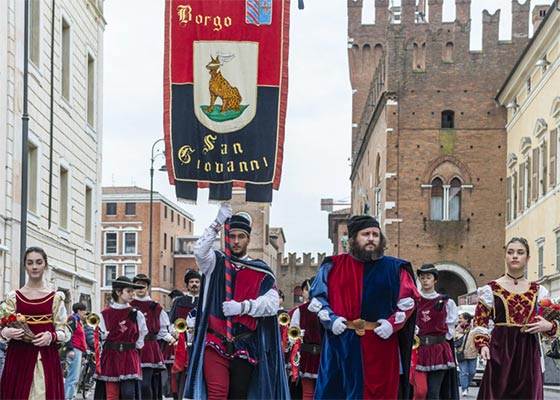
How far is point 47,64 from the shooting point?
2689 centimetres

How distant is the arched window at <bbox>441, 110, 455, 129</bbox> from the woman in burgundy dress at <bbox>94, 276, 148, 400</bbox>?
40314 mm

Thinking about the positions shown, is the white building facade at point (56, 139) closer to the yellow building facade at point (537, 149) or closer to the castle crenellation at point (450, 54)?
the yellow building facade at point (537, 149)

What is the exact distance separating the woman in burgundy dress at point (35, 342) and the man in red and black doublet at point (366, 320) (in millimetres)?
2699

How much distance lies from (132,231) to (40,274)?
83558 millimetres

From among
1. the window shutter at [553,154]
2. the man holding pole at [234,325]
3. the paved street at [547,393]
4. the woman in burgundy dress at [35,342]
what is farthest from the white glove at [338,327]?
the window shutter at [553,154]

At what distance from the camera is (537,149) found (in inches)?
1661

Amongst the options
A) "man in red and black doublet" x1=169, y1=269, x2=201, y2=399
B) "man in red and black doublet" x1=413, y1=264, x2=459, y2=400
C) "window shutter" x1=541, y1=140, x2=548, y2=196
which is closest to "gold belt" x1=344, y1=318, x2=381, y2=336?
"man in red and black doublet" x1=413, y1=264, x2=459, y2=400

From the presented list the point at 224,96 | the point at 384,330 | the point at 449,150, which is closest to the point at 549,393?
the point at 224,96

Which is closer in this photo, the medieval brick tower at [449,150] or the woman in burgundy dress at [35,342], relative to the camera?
the woman in burgundy dress at [35,342]

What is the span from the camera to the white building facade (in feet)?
77.4

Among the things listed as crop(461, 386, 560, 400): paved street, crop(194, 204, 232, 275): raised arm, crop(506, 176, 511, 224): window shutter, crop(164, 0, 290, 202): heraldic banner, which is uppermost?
crop(506, 176, 511, 224): window shutter

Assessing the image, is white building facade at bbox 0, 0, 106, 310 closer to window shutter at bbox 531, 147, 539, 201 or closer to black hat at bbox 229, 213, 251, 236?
black hat at bbox 229, 213, 251, 236

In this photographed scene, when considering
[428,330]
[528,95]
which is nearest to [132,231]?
[528,95]

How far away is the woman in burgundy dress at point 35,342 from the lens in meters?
9.82
